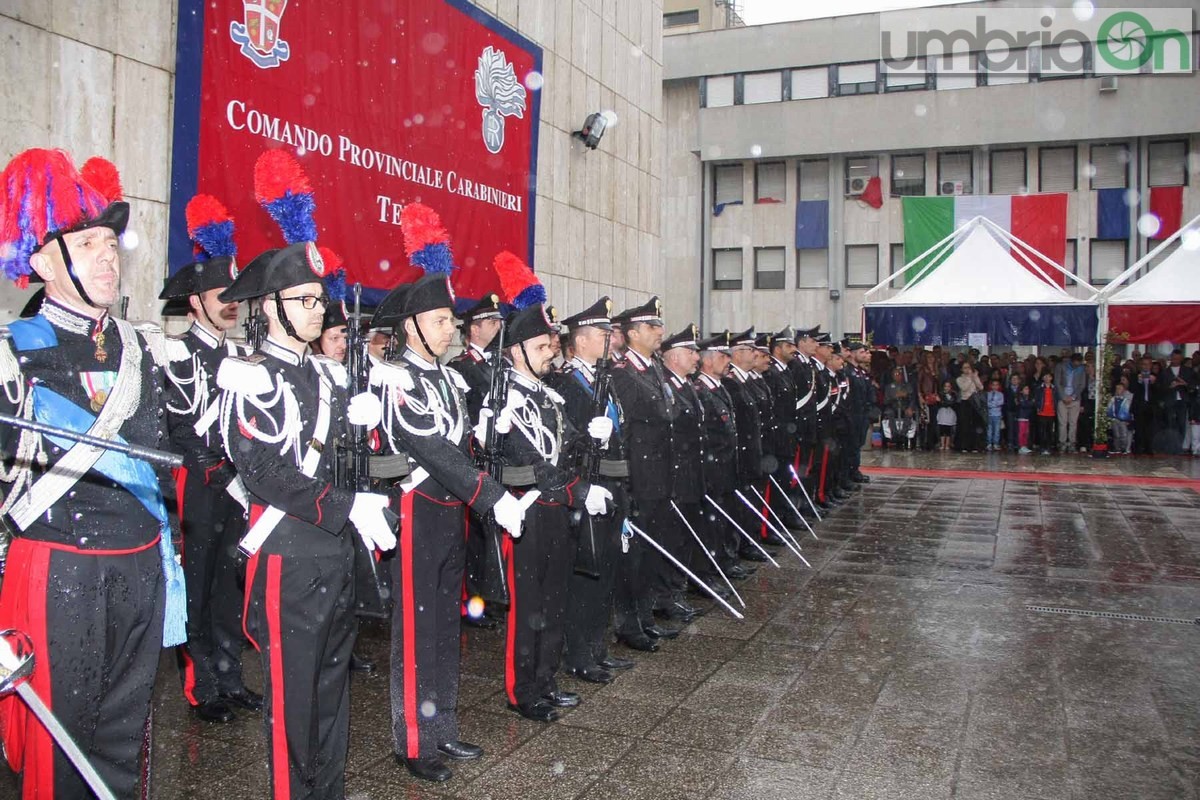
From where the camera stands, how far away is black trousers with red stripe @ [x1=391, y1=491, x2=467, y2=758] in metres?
4.05

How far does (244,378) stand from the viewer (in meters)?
3.24

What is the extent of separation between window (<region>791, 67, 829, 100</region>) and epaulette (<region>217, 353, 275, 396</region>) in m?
28.6

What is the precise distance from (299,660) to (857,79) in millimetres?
29029

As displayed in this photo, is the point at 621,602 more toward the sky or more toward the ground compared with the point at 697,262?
more toward the ground

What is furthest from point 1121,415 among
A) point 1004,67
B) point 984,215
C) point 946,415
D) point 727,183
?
point 727,183

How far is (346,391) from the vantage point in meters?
3.66

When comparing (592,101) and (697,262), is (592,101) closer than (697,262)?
Yes

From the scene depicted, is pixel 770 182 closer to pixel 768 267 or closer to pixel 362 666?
pixel 768 267

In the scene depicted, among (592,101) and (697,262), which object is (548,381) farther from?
(697,262)

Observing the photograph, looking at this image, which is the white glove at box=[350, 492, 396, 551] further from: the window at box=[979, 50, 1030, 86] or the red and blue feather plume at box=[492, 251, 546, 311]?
the window at box=[979, 50, 1030, 86]

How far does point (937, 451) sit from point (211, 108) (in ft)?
50.3

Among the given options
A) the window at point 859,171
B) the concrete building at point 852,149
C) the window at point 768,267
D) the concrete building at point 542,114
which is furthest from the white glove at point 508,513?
the window at point 859,171

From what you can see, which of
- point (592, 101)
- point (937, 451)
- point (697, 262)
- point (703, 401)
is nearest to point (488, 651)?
point (703, 401)

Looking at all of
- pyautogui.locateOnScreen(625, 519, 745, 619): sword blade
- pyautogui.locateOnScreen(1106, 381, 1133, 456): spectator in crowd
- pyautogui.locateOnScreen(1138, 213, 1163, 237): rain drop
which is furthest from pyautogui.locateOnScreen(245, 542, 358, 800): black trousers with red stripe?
pyautogui.locateOnScreen(1138, 213, 1163, 237): rain drop
